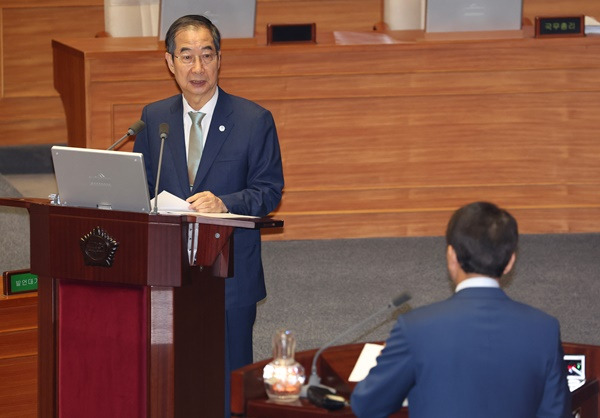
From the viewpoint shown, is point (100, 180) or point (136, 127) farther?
→ point (136, 127)

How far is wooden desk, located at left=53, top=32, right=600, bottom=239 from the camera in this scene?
662 cm

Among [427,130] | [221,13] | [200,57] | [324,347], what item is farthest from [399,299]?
[221,13]

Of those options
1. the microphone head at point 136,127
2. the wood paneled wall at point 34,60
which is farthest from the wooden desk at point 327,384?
the wood paneled wall at point 34,60

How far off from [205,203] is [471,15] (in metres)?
3.94

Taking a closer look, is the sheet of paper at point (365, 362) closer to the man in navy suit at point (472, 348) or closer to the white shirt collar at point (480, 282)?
the man in navy suit at point (472, 348)

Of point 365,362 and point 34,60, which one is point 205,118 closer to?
point 365,362

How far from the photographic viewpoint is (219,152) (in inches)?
145

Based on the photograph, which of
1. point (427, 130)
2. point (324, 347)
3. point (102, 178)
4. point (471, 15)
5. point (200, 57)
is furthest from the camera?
point (471, 15)

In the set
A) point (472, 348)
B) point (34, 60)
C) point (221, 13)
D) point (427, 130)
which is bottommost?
point (472, 348)

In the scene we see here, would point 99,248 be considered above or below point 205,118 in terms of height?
below

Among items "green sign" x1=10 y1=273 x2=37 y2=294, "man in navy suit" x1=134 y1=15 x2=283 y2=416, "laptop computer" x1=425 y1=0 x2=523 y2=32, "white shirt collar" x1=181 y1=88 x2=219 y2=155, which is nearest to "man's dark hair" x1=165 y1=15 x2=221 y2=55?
"man in navy suit" x1=134 y1=15 x2=283 y2=416

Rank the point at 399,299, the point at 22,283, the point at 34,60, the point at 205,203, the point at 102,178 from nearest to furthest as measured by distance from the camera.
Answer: the point at 399,299, the point at 102,178, the point at 205,203, the point at 22,283, the point at 34,60

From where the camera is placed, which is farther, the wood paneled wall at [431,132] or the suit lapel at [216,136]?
the wood paneled wall at [431,132]

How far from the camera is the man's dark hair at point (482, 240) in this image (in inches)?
95.3
